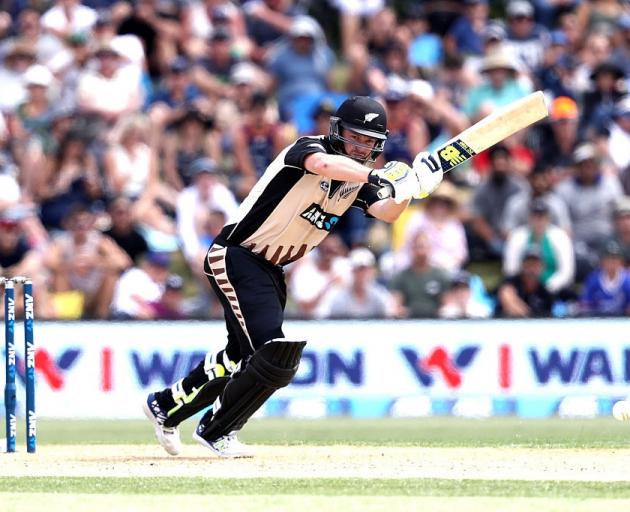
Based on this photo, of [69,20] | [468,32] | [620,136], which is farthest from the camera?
[468,32]

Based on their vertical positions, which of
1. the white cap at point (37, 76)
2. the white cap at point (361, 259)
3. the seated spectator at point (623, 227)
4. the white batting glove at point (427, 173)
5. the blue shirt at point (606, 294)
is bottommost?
the blue shirt at point (606, 294)

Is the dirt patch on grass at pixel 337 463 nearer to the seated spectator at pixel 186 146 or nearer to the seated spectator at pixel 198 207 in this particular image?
the seated spectator at pixel 198 207

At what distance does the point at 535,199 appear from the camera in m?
13.7

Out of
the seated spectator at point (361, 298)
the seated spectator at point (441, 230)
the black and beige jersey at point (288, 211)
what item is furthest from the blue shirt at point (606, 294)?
the black and beige jersey at point (288, 211)

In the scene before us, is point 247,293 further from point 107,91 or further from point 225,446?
point 107,91

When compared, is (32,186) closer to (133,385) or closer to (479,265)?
(133,385)

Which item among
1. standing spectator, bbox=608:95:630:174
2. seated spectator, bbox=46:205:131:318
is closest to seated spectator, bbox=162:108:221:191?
seated spectator, bbox=46:205:131:318

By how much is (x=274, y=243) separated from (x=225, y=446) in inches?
48.1

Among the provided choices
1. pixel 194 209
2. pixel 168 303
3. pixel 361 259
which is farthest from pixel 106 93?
pixel 361 259

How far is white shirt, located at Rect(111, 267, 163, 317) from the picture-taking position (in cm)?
1330

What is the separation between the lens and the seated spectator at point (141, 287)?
1329 cm

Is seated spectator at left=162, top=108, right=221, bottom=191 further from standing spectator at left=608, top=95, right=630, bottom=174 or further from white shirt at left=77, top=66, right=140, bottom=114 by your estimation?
standing spectator at left=608, top=95, right=630, bottom=174

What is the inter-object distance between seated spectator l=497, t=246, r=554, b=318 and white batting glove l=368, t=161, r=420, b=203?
593 cm

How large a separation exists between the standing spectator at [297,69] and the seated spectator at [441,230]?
7.86 ft
